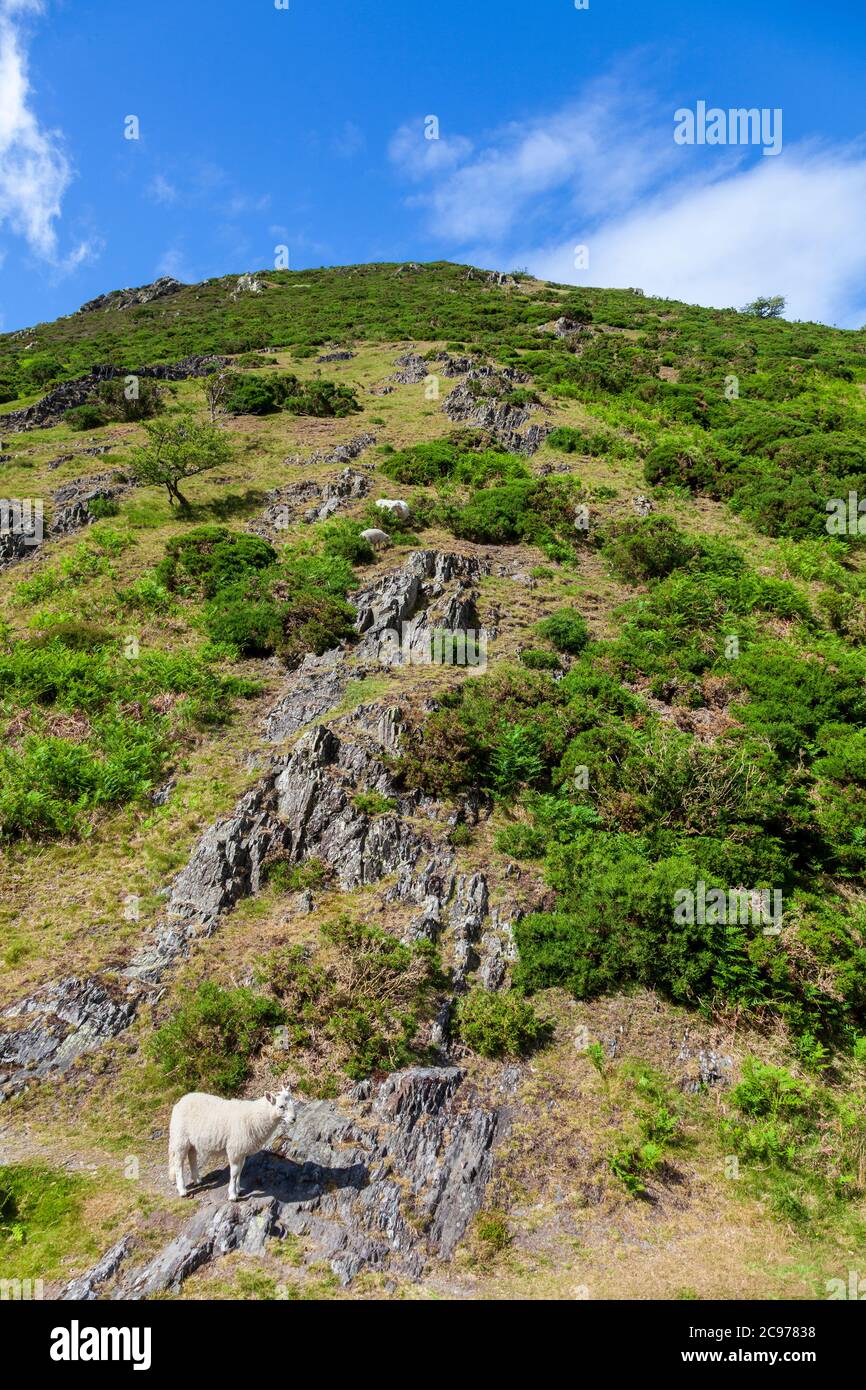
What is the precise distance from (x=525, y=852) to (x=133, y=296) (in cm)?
10731

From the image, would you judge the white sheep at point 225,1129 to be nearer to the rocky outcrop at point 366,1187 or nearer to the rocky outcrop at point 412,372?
the rocky outcrop at point 366,1187

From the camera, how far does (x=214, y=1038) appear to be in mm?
9867

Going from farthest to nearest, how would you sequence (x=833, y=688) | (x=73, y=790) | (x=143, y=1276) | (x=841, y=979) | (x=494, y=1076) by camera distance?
1. (x=833, y=688)
2. (x=73, y=790)
3. (x=841, y=979)
4. (x=494, y=1076)
5. (x=143, y=1276)

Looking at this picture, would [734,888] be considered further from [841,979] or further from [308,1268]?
[308,1268]

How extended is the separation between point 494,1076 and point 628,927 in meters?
3.39

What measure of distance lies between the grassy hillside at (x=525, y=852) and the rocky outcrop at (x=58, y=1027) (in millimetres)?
243

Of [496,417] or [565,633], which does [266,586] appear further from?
[496,417]

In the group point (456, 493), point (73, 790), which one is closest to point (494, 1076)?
point (73, 790)

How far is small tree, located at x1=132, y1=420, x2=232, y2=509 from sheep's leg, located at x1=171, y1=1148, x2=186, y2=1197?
26616 mm

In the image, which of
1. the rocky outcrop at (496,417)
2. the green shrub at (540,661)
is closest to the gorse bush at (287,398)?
the rocky outcrop at (496,417)

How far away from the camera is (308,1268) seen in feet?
23.3

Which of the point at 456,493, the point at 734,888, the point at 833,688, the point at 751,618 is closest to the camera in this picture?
the point at 734,888

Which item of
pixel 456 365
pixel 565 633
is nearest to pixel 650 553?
pixel 565 633

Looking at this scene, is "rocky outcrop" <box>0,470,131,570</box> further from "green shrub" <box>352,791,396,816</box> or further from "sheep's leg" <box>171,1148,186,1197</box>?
"sheep's leg" <box>171,1148,186,1197</box>
